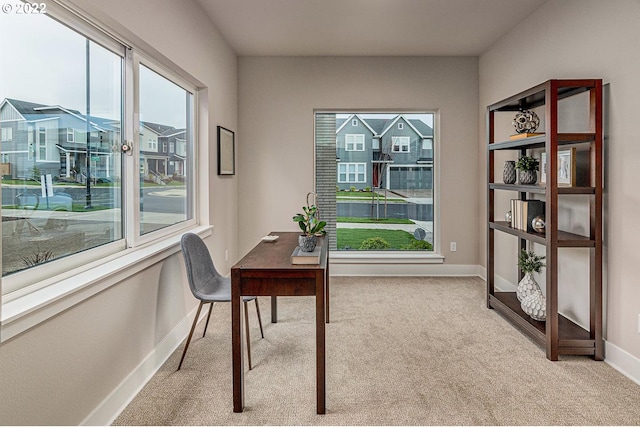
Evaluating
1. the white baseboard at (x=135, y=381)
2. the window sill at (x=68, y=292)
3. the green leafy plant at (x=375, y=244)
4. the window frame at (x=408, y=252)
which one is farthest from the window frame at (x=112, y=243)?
the green leafy plant at (x=375, y=244)

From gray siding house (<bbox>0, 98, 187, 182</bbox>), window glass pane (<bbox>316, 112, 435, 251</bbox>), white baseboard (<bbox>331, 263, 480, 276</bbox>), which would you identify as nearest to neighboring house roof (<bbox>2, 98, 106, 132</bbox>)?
gray siding house (<bbox>0, 98, 187, 182</bbox>)

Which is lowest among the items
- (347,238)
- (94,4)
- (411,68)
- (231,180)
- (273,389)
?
(273,389)

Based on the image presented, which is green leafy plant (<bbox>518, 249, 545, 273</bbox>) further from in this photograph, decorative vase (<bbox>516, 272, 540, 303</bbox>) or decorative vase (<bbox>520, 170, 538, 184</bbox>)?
decorative vase (<bbox>520, 170, 538, 184</bbox>)

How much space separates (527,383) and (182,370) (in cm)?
205

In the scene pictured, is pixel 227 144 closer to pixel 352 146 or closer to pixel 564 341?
pixel 352 146

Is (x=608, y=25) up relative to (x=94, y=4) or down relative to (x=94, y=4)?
up

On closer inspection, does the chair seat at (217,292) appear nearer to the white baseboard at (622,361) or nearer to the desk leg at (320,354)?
the desk leg at (320,354)

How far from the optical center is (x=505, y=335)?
323 centimetres

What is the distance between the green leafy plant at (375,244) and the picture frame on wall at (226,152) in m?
1.84

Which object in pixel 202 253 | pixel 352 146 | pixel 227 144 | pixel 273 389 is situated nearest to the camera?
pixel 273 389

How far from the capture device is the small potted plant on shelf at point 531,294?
123 inches

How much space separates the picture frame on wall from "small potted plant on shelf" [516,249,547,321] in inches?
113

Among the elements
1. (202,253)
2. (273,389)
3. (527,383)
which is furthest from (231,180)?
(527,383)

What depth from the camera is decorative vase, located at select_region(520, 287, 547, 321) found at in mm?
3109
